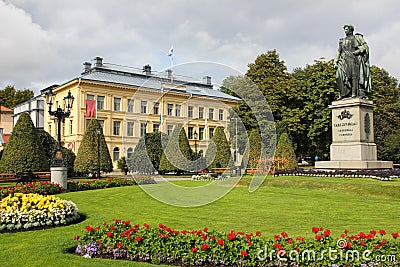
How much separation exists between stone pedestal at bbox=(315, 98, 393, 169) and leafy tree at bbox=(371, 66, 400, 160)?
1185 inches

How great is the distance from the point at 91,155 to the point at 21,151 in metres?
7.64

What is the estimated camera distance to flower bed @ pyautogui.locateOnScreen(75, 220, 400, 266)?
20.9 feet

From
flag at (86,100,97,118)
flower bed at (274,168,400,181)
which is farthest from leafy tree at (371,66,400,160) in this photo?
flag at (86,100,97,118)

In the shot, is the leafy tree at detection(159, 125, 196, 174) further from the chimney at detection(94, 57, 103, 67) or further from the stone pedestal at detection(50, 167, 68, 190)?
the chimney at detection(94, 57, 103, 67)

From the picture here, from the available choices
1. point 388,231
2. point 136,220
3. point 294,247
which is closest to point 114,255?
point 294,247

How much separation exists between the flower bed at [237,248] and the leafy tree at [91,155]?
28.2 metres

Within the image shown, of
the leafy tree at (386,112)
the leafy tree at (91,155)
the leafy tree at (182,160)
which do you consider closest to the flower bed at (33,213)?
the leafy tree at (182,160)

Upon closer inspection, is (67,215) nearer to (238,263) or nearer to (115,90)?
→ (238,263)

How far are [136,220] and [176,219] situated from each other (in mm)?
1130

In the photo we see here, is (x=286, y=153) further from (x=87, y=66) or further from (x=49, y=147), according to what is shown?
(x=87, y=66)

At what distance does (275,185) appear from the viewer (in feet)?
66.1

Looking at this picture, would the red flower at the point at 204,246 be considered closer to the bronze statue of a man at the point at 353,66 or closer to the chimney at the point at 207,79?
the chimney at the point at 207,79

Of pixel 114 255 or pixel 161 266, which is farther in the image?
pixel 114 255

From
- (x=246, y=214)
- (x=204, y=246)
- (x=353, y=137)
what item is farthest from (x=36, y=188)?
(x=353, y=137)
